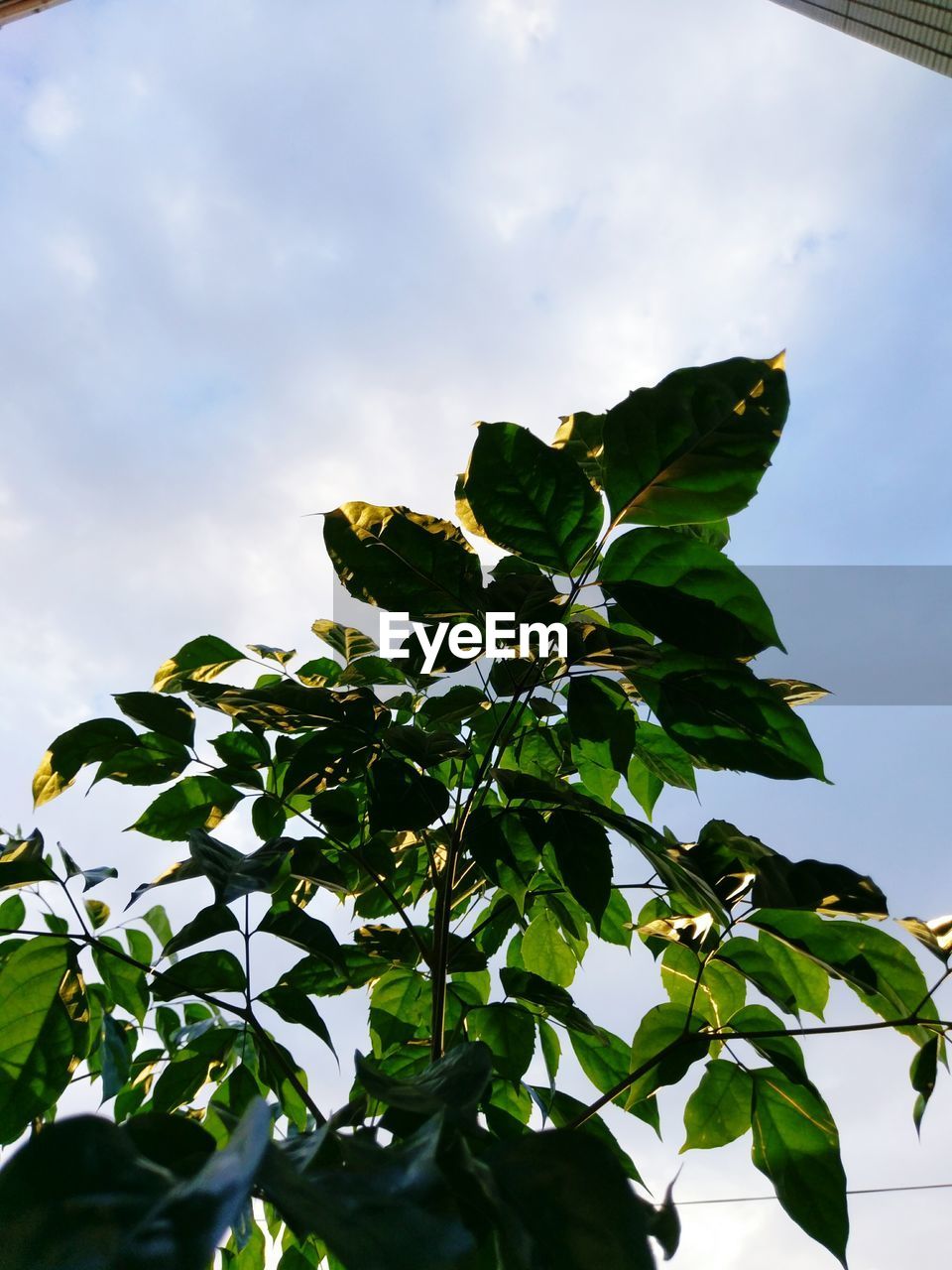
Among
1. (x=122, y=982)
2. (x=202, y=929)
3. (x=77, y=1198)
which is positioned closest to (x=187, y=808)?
(x=122, y=982)

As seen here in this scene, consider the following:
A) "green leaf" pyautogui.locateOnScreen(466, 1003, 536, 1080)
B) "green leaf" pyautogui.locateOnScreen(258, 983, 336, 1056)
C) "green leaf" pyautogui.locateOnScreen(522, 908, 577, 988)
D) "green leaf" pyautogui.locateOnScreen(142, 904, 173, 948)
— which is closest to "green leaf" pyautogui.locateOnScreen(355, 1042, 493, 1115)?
"green leaf" pyautogui.locateOnScreen(258, 983, 336, 1056)

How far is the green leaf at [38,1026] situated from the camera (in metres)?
0.56

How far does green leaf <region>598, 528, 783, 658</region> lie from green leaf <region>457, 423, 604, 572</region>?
0.10 ft

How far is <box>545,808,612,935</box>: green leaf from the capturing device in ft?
1.74

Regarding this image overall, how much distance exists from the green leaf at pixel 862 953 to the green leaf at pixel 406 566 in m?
0.30

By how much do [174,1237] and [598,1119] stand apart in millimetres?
544

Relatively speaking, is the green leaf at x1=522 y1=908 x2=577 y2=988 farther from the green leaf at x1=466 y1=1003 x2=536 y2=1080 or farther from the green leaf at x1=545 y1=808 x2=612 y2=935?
the green leaf at x1=545 y1=808 x2=612 y2=935

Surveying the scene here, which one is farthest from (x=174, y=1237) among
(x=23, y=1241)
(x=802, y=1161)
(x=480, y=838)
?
(x=802, y=1161)

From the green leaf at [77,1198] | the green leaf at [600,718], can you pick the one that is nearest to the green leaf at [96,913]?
the green leaf at [600,718]

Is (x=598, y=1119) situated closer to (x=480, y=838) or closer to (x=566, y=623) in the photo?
(x=480, y=838)

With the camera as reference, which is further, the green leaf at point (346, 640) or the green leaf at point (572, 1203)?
the green leaf at point (346, 640)

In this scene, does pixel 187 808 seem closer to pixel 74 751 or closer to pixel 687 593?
pixel 74 751

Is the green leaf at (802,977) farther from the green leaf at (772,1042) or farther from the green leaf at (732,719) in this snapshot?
the green leaf at (732,719)

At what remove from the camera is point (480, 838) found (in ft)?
1.81
